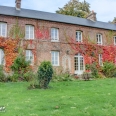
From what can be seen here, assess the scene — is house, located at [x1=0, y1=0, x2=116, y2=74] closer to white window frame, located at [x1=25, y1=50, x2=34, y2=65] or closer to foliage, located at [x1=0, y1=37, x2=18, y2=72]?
white window frame, located at [x1=25, y1=50, x2=34, y2=65]

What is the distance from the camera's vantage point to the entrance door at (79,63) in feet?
75.6

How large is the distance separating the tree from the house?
46.8 feet

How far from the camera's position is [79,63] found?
76.4 ft

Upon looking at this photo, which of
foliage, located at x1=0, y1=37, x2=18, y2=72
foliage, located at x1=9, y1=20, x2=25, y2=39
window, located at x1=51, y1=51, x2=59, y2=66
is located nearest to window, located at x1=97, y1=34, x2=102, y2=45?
window, located at x1=51, y1=51, x2=59, y2=66

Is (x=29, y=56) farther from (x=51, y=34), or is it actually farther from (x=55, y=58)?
(x=51, y=34)

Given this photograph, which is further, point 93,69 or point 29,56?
point 93,69

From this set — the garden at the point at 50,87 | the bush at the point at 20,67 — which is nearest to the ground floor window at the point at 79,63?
A: the garden at the point at 50,87

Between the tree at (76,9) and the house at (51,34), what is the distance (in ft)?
46.8

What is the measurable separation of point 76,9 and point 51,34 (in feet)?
63.4

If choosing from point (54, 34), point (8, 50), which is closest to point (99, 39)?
point (54, 34)

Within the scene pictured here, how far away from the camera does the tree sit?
127ft

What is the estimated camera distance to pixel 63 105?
317 inches

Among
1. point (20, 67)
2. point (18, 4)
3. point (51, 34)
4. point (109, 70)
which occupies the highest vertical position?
point (18, 4)

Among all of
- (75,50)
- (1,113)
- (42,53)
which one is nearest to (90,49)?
(75,50)
